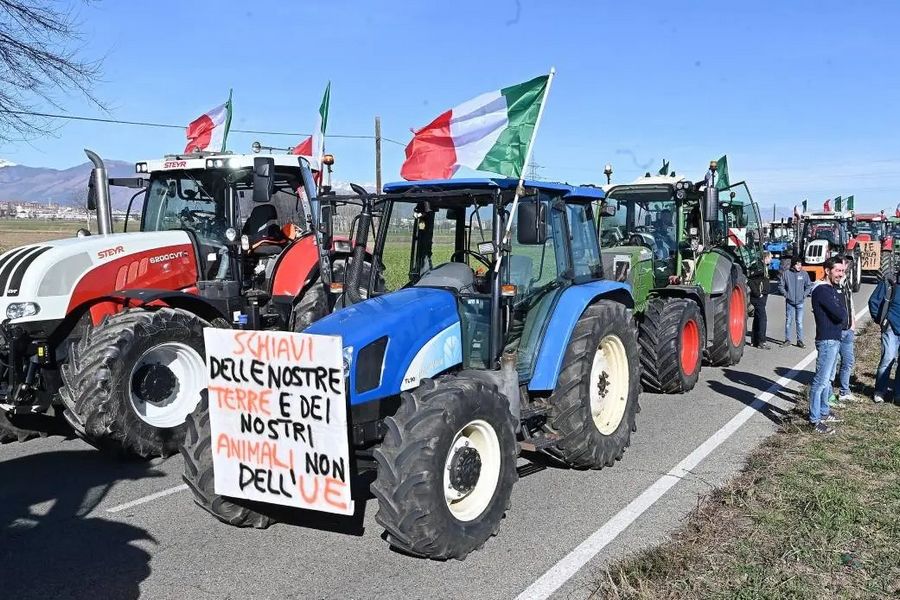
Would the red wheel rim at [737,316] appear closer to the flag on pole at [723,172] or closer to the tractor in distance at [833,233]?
the flag on pole at [723,172]

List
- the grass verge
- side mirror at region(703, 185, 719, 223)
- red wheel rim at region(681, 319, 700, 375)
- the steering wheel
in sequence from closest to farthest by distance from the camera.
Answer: the grass verge, the steering wheel, red wheel rim at region(681, 319, 700, 375), side mirror at region(703, 185, 719, 223)

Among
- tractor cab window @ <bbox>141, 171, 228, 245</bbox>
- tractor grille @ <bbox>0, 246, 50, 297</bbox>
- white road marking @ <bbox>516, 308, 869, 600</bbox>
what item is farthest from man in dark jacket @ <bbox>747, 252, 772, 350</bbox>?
tractor grille @ <bbox>0, 246, 50, 297</bbox>

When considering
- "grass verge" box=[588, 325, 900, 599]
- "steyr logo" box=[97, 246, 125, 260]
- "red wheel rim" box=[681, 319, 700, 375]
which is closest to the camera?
"grass verge" box=[588, 325, 900, 599]

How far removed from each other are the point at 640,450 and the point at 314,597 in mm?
3544

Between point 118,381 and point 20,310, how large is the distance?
39.3 inches

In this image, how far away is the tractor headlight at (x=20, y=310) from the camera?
6.20m

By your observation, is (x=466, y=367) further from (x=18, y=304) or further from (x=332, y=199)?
(x=18, y=304)

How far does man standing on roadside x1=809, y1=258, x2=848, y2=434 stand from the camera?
7062 mm

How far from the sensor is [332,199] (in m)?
5.62

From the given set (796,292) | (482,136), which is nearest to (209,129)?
(482,136)

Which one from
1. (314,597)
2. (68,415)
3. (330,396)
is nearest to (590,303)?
(330,396)

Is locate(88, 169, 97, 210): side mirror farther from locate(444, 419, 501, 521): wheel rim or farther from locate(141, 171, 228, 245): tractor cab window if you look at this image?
locate(444, 419, 501, 521): wheel rim

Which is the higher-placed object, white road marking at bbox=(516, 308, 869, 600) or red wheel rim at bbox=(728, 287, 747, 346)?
red wheel rim at bbox=(728, 287, 747, 346)

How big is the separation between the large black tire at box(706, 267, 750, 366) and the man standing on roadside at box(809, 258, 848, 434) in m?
2.94
